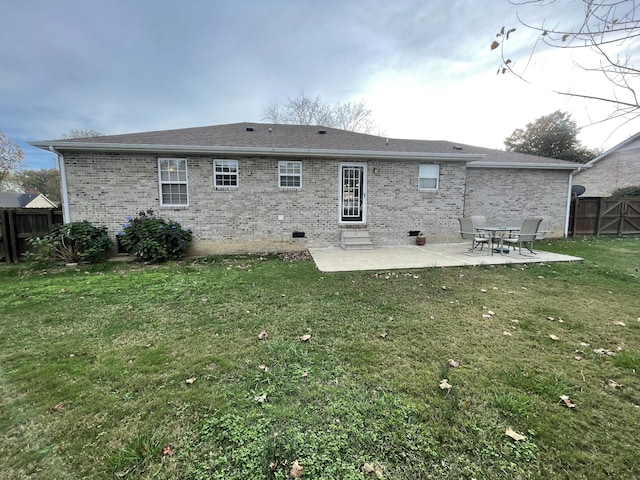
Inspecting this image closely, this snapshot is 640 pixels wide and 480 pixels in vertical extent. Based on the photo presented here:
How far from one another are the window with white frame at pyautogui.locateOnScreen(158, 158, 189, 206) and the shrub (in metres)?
0.68

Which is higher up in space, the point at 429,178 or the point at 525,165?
the point at 525,165

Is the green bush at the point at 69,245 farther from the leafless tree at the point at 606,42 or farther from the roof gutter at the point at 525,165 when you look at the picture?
the roof gutter at the point at 525,165

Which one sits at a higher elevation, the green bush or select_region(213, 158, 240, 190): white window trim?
select_region(213, 158, 240, 190): white window trim

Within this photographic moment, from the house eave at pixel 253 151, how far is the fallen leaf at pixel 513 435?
26.8ft

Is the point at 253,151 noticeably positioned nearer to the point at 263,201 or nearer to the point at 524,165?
the point at 263,201

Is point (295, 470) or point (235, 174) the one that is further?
point (235, 174)

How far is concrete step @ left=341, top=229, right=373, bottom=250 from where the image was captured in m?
9.38

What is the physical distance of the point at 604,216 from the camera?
12.4m

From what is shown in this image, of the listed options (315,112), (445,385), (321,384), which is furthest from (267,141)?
(315,112)

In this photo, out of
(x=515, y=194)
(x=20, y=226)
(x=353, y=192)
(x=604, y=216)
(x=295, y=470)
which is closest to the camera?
(x=295, y=470)

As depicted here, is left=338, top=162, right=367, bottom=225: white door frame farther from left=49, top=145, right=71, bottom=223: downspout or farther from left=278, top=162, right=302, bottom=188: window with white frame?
left=49, top=145, right=71, bottom=223: downspout

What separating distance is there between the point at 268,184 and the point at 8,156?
34.2 m

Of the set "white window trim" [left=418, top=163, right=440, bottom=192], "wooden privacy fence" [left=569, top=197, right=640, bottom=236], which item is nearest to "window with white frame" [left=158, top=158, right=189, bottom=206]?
"white window trim" [left=418, top=163, right=440, bottom=192]

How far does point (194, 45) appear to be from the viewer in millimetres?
11805
